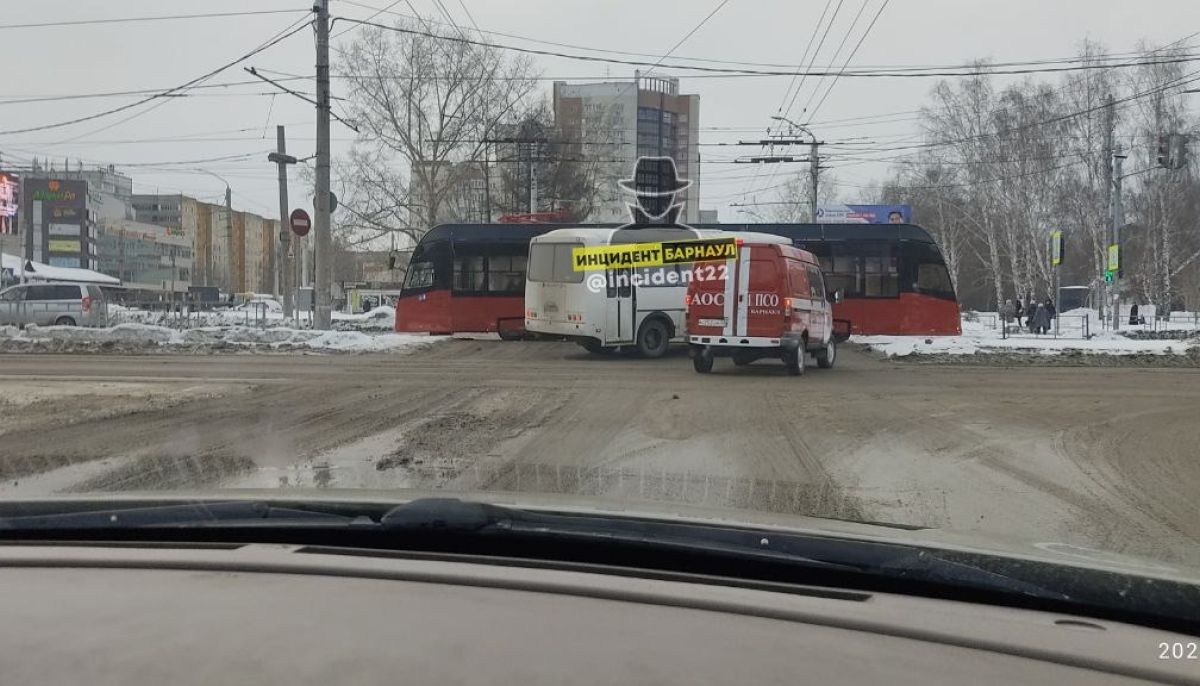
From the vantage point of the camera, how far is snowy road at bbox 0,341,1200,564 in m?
6.30

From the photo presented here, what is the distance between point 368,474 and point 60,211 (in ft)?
363

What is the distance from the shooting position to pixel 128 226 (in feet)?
297

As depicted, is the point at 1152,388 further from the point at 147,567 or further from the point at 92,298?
the point at 92,298

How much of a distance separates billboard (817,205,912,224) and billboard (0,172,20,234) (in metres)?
50.4

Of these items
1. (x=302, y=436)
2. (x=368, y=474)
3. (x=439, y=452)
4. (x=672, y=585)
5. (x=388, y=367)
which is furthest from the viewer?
(x=388, y=367)

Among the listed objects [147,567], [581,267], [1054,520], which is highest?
[581,267]

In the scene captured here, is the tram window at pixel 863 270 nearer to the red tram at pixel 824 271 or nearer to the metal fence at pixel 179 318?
the red tram at pixel 824 271

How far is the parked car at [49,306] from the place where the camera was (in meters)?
28.8

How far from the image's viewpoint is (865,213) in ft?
193

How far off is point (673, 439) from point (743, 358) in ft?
26.8

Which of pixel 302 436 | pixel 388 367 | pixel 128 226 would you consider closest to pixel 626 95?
pixel 388 367

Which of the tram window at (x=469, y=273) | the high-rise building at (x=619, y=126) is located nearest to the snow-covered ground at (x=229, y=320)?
the tram window at (x=469, y=273)

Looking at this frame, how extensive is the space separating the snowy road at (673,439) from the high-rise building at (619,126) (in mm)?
32444

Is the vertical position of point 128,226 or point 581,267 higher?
point 128,226
